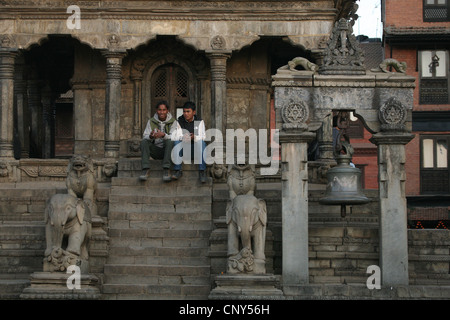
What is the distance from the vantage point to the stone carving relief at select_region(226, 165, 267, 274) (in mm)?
15555

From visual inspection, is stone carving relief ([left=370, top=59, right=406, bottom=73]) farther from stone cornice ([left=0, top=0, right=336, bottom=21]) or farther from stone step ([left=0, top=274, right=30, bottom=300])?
stone step ([left=0, top=274, right=30, bottom=300])

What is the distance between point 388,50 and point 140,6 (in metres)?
18.4

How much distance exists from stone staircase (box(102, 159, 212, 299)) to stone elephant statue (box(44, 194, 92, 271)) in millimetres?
838

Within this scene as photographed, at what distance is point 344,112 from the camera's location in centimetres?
1712

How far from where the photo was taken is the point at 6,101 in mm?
22750

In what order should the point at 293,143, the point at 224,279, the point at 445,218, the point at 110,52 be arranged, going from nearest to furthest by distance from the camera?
the point at 224,279, the point at 293,143, the point at 110,52, the point at 445,218

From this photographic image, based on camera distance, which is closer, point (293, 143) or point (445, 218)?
point (293, 143)

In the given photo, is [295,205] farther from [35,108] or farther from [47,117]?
[47,117]

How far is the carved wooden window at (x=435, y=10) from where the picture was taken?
3869cm

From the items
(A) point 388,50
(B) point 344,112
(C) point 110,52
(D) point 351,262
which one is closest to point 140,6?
(C) point 110,52

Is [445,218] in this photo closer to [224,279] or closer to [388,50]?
[388,50]

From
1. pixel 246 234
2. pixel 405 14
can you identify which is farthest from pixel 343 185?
pixel 405 14

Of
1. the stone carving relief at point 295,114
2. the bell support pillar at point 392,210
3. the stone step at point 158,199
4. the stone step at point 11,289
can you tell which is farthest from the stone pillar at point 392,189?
the stone step at point 11,289

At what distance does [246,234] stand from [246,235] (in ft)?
0.06
